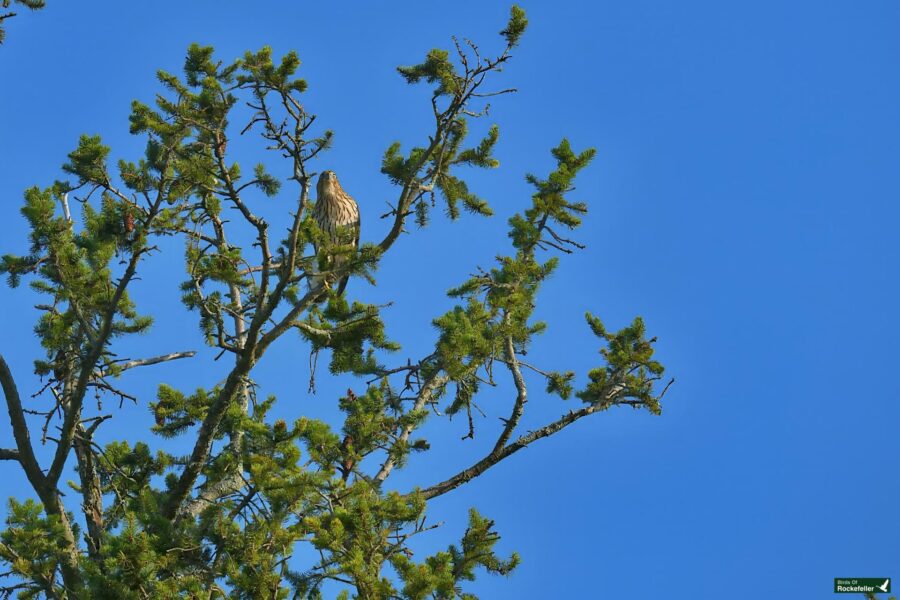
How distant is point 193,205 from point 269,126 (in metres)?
1.59

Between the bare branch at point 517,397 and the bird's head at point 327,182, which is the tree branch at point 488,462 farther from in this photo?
the bird's head at point 327,182

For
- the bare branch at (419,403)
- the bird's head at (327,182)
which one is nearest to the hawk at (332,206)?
the bird's head at (327,182)

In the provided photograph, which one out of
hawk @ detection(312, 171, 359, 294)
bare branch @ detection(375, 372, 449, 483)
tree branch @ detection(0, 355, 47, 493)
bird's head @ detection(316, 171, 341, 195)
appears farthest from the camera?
bird's head @ detection(316, 171, 341, 195)

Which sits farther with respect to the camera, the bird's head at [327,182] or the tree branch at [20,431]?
the bird's head at [327,182]

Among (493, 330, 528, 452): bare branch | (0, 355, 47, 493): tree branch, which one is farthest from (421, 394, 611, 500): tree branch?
(0, 355, 47, 493): tree branch

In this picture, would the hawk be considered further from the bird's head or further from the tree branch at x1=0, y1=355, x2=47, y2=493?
the tree branch at x1=0, y1=355, x2=47, y2=493

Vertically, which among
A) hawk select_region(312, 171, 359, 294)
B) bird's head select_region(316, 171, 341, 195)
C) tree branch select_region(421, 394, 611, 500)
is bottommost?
tree branch select_region(421, 394, 611, 500)

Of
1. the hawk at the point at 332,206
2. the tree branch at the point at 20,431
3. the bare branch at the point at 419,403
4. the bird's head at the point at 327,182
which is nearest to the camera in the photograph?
the tree branch at the point at 20,431

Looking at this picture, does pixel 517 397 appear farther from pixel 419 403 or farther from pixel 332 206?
pixel 332 206

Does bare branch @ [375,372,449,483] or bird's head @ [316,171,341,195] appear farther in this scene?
bird's head @ [316,171,341,195]

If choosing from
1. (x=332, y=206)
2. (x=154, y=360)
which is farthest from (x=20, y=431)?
(x=332, y=206)

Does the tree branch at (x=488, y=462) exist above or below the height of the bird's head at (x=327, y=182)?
below

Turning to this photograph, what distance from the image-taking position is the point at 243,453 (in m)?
9.60

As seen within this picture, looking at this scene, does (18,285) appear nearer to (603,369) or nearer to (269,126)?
(269,126)
